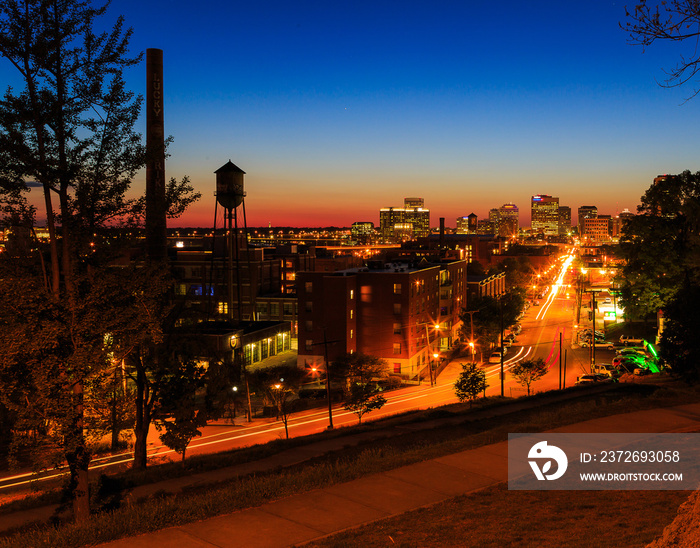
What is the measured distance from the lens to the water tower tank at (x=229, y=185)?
56562mm

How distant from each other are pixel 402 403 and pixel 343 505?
3356 cm

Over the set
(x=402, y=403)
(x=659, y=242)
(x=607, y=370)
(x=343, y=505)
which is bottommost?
(x=402, y=403)

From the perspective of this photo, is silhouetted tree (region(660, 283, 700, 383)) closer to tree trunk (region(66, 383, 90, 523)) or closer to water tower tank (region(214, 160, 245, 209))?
tree trunk (region(66, 383, 90, 523))

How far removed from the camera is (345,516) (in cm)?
864

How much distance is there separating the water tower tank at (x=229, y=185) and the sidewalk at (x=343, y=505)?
48246 mm

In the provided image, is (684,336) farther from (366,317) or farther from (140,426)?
(366,317)

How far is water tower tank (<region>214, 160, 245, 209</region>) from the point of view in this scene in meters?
56.6

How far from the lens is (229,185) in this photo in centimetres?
5659

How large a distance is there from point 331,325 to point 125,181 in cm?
4356

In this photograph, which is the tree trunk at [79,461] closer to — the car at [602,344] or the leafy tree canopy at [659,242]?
the leafy tree canopy at [659,242]

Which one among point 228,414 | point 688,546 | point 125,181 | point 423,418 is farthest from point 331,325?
point 688,546

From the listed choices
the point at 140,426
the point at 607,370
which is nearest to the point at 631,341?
the point at 607,370

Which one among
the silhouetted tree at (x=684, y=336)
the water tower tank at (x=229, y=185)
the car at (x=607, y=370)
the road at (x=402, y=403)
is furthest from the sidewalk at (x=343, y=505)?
the water tower tank at (x=229, y=185)

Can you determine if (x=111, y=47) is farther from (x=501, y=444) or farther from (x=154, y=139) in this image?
(x=501, y=444)
